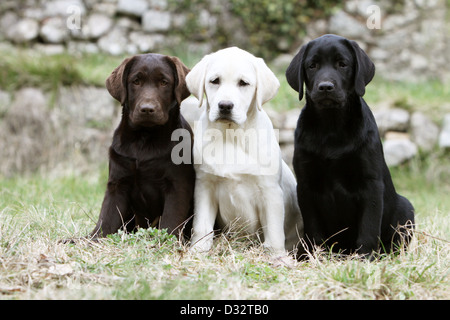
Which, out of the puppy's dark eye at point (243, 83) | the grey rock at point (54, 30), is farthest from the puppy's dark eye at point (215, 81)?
the grey rock at point (54, 30)

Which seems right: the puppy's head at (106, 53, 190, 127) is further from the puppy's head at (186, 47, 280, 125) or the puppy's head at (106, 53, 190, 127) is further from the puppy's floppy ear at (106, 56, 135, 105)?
the puppy's head at (186, 47, 280, 125)

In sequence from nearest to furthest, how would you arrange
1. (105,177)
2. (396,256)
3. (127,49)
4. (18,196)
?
(396,256) < (18,196) < (105,177) < (127,49)

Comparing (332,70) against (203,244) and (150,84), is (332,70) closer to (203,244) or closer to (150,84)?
(150,84)

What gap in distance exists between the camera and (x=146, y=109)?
359 centimetres

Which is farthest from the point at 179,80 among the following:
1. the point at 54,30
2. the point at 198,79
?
the point at 54,30

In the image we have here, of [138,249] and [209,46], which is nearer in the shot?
[138,249]

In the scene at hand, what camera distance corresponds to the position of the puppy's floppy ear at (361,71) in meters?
3.55

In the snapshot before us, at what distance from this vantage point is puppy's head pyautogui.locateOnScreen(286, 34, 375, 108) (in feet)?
11.4

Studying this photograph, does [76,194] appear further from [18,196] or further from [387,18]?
[387,18]

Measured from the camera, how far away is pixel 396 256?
374cm

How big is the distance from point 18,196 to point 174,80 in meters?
2.33

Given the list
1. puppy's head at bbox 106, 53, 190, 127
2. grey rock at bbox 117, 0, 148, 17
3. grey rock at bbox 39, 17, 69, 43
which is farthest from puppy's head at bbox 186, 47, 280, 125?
grey rock at bbox 39, 17, 69, 43

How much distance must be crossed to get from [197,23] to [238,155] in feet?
19.2
